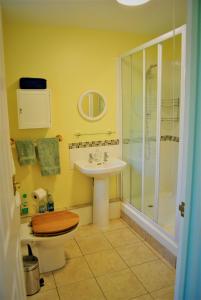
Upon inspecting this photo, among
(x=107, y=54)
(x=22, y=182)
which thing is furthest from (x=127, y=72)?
(x=22, y=182)

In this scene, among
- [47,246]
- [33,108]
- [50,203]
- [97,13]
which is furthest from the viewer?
[50,203]

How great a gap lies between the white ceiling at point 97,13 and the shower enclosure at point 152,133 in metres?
0.28

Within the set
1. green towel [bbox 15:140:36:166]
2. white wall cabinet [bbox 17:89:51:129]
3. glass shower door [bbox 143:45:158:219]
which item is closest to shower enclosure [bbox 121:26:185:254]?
glass shower door [bbox 143:45:158:219]

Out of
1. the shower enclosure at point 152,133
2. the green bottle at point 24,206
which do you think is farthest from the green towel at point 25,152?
the shower enclosure at point 152,133

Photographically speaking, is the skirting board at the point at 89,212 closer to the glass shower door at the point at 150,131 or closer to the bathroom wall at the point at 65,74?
the bathroom wall at the point at 65,74

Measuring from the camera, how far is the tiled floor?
2.01 m

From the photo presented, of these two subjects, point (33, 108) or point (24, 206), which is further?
point (24, 206)

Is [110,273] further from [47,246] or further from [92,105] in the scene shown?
[92,105]

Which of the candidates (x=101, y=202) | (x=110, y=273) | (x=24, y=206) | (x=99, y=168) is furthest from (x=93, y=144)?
(x=110, y=273)

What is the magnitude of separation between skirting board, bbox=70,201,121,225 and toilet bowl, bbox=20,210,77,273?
791 mm

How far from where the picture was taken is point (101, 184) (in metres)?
2.98

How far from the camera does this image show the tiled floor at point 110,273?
2.01 metres

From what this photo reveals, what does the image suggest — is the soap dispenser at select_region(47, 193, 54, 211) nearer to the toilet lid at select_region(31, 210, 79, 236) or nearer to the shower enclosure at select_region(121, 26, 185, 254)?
the toilet lid at select_region(31, 210, 79, 236)

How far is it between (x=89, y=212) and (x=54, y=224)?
1.00 meters
